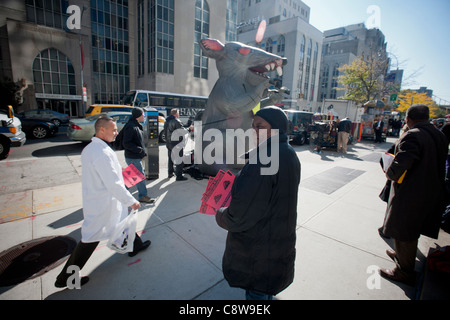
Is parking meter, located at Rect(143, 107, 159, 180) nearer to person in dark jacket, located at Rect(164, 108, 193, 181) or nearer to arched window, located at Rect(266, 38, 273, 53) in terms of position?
person in dark jacket, located at Rect(164, 108, 193, 181)

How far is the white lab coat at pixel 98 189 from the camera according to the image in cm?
214

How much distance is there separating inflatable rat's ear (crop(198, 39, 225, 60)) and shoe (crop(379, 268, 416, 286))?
4931mm

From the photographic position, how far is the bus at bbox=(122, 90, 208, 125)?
626 inches

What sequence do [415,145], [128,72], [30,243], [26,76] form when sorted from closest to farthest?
[415,145]
[30,243]
[26,76]
[128,72]

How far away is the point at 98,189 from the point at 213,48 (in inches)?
163

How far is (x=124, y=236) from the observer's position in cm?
250

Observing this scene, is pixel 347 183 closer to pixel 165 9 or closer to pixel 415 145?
pixel 415 145

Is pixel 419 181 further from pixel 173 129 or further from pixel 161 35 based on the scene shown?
pixel 161 35

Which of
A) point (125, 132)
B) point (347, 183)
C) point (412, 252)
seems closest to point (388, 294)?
point (412, 252)

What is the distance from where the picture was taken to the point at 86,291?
2215 mm

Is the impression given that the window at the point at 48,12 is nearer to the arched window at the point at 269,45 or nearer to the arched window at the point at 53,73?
the arched window at the point at 53,73

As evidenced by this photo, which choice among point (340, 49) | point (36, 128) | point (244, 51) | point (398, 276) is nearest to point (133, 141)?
point (244, 51)

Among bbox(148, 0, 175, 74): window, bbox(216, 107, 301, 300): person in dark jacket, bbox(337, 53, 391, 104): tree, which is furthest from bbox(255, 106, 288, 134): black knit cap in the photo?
bbox(148, 0, 175, 74): window
